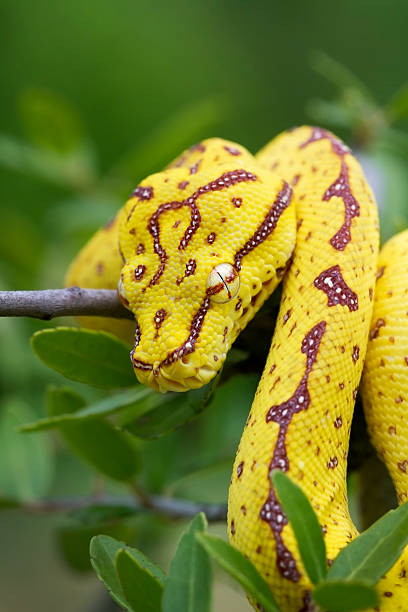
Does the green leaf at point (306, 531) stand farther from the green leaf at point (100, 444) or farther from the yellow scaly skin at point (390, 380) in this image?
the green leaf at point (100, 444)

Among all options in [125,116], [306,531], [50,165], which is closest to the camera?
[306,531]

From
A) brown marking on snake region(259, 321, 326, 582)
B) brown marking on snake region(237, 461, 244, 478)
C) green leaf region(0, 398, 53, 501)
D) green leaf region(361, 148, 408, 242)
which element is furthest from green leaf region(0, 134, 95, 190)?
brown marking on snake region(237, 461, 244, 478)

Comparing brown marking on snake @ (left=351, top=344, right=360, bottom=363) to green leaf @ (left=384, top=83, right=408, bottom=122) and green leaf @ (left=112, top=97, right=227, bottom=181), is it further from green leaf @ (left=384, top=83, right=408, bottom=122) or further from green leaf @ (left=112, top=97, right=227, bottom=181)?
green leaf @ (left=112, top=97, right=227, bottom=181)

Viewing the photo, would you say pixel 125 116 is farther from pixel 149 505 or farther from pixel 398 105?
pixel 149 505

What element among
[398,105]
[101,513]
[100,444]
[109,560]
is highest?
[398,105]

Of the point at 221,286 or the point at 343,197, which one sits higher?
the point at 343,197

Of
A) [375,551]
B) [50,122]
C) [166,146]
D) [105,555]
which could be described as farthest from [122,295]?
[50,122]

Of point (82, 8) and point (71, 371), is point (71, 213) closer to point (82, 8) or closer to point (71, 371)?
point (71, 371)

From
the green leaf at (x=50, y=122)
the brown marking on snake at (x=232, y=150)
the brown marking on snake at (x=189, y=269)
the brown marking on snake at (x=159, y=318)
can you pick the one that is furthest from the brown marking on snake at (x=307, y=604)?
the green leaf at (x=50, y=122)

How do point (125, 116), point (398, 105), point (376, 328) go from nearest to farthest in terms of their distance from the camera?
point (376, 328) < point (398, 105) < point (125, 116)
